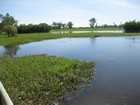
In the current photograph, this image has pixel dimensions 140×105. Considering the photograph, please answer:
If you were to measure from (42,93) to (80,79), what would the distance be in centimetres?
385

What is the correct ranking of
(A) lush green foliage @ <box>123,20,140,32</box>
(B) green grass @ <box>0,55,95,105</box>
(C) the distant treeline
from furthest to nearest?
(C) the distant treeline → (A) lush green foliage @ <box>123,20,140,32</box> → (B) green grass @ <box>0,55,95,105</box>

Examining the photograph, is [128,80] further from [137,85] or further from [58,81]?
[58,81]

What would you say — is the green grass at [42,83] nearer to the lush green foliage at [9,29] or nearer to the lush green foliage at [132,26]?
the lush green foliage at [9,29]

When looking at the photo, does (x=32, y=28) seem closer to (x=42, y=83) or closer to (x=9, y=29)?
(x=9, y=29)

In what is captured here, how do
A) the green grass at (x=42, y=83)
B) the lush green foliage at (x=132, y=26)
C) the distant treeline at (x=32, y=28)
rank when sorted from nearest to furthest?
the green grass at (x=42, y=83) < the lush green foliage at (x=132, y=26) < the distant treeline at (x=32, y=28)

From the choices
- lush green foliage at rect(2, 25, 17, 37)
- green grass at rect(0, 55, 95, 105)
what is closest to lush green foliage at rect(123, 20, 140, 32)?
lush green foliage at rect(2, 25, 17, 37)

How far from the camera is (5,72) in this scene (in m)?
14.4

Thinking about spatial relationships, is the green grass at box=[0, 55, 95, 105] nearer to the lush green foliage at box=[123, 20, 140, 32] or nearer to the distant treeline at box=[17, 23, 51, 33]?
the lush green foliage at box=[123, 20, 140, 32]

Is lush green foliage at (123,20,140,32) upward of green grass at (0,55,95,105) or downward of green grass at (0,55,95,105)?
upward

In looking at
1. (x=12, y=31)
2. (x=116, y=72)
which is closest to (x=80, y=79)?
(x=116, y=72)

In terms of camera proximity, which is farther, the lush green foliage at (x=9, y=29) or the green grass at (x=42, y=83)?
the lush green foliage at (x=9, y=29)

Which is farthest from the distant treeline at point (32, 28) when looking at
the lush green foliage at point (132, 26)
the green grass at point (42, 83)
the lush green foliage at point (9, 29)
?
the green grass at point (42, 83)

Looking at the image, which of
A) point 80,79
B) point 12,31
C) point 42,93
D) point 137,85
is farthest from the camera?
point 12,31

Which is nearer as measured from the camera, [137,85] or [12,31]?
[137,85]
